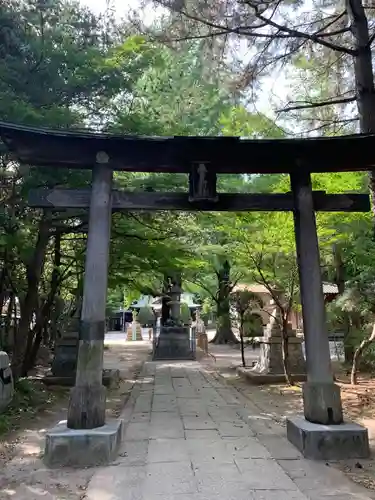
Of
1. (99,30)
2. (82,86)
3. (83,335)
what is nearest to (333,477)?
(83,335)

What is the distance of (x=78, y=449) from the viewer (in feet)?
14.1

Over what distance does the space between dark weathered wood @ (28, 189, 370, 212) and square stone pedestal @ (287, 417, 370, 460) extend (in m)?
2.69

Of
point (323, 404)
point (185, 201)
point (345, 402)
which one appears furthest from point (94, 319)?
point (345, 402)

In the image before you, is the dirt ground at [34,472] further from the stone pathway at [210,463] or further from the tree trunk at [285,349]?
the tree trunk at [285,349]

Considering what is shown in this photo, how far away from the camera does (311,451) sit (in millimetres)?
4461

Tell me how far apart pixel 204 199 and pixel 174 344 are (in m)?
12.3

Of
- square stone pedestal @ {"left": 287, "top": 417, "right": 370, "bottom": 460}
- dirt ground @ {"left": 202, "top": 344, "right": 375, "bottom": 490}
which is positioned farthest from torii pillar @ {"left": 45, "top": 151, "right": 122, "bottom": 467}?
dirt ground @ {"left": 202, "top": 344, "right": 375, "bottom": 490}

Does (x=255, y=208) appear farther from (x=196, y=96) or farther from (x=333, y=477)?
(x=196, y=96)

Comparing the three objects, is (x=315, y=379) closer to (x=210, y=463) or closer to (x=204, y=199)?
(x=210, y=463)

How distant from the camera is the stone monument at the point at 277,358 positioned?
1028cm

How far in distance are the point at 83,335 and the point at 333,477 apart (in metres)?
2.96

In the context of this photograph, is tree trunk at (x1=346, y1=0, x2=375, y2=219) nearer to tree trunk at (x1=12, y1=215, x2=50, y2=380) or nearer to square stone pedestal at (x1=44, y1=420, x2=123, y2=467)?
square stone pedestal at (x1=44, y1=420, x2=123, y2=467)

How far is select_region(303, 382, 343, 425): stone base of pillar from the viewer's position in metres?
4.71

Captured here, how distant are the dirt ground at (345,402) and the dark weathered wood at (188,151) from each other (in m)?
3.54
